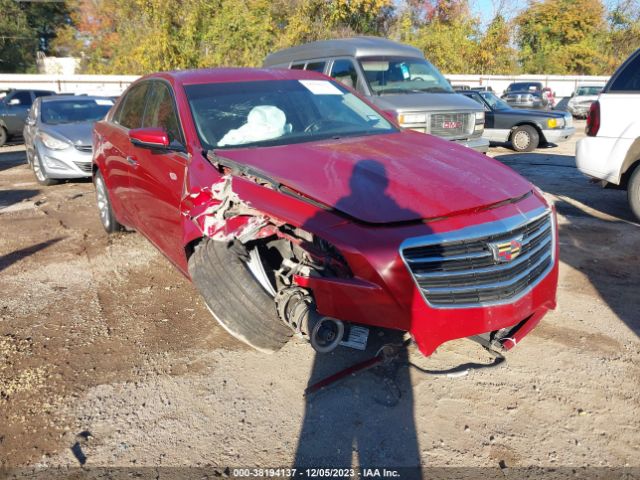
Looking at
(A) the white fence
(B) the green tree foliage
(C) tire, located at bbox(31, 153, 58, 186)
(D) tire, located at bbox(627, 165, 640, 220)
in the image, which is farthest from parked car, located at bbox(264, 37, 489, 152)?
(B) the green tree foliage

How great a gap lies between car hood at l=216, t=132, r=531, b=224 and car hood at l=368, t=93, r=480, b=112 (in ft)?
15.2

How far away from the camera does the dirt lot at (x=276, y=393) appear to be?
2.48 metres

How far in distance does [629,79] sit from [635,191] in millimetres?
1191

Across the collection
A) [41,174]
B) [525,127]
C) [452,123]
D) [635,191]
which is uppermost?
[452,123]

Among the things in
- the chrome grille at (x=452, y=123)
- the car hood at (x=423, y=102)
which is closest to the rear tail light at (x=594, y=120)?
the chrome grille at (x=452, y=123)

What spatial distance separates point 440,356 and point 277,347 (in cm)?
99

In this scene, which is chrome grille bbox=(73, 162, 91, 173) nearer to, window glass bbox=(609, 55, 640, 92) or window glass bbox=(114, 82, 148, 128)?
window glass bbox=(114, 82, 148, 128)

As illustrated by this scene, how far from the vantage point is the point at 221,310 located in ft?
9.96

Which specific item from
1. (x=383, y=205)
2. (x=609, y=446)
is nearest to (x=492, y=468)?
(x=609, y=446)

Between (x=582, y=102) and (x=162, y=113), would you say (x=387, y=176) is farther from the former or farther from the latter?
(x=582, y=102)

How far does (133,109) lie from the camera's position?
5004mm

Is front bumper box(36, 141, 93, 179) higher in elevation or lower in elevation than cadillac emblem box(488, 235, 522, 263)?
lower

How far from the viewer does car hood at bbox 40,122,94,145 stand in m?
8.77

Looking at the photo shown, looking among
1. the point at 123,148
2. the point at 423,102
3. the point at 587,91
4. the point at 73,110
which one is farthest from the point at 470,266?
the point at 587,91
